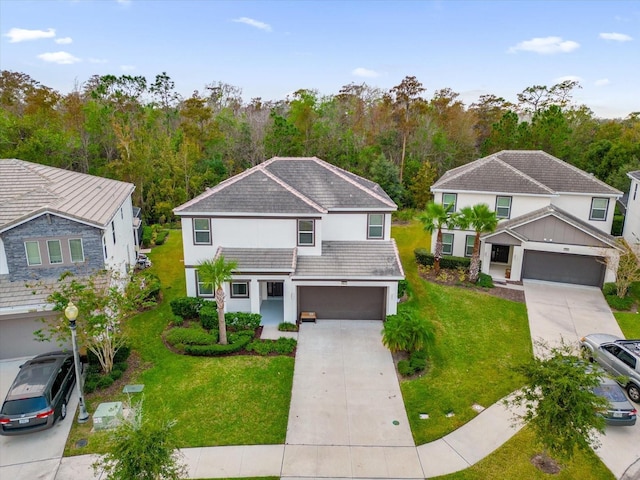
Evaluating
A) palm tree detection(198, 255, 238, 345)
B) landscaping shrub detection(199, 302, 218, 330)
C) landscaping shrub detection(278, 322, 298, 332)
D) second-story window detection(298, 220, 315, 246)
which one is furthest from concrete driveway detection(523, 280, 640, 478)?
landscaping shrub detection(199, 302, 218, 330)

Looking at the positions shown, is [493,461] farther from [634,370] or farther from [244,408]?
[244,408]

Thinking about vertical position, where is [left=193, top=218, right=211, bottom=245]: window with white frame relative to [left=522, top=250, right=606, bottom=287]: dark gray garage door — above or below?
above

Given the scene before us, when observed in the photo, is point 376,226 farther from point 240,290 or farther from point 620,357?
point 620,357

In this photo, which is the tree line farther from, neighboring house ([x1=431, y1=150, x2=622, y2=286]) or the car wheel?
the car wheel

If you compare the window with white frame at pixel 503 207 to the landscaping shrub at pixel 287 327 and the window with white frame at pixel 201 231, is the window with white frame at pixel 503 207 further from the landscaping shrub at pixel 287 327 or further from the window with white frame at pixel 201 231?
the window with white frame at pixel 201 231

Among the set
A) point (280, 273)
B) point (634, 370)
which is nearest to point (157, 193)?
point (280, 273)

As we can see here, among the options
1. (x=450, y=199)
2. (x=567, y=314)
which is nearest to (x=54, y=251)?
(x=450, y=199)
